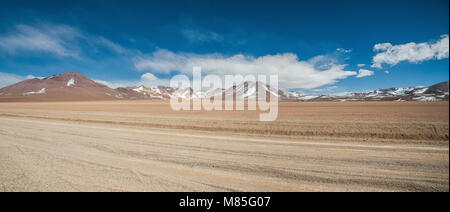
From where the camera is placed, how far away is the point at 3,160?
21.1 ft

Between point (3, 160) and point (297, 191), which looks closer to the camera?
point (297, 191)

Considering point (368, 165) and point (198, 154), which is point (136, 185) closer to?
point (198, 154)

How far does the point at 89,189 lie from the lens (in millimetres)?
4594

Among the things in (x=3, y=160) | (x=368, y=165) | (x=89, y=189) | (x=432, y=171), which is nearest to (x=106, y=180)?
(x=89, y=189)
